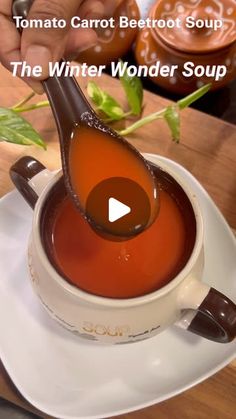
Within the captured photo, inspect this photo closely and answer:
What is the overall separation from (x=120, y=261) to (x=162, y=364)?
140 millimetres

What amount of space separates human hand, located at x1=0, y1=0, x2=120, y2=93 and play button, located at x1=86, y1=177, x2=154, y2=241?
145 millimetres

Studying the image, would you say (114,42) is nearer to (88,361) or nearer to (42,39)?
(42,39)

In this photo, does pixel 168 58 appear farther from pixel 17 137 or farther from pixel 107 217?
pixel 107 217

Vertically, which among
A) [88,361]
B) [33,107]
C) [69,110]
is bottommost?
[88,361]

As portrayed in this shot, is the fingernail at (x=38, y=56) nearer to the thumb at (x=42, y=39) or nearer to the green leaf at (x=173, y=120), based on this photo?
the thumb at (x=42, y=39)

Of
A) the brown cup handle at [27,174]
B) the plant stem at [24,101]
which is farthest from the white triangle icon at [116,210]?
the plant stem at [24,101]

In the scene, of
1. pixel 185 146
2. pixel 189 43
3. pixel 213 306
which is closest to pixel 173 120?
pixel 185 146

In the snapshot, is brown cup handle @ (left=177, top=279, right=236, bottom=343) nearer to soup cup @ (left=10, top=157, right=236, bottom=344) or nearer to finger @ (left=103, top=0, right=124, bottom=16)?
soup cup @ (left=10, top=157, right=236, bottom=344)

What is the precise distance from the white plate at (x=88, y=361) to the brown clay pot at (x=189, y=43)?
0.41 metres

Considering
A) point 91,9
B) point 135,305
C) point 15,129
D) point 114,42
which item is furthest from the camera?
point 114,42

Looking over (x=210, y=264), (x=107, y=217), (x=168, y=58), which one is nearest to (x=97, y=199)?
(x=107, y=217)

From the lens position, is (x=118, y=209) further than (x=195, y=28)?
No

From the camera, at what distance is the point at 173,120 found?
2.71 ft

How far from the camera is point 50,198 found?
0.62 meters
